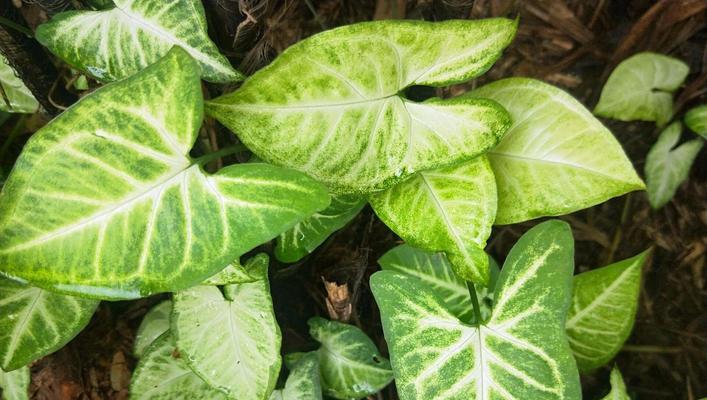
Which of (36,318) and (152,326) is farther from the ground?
(36,318)

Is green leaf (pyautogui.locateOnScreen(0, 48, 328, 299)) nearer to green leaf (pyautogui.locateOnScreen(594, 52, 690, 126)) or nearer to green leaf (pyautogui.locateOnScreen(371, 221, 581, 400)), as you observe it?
green leaf (pyautogui.locateOnScreen(371, 221, 581, 400))

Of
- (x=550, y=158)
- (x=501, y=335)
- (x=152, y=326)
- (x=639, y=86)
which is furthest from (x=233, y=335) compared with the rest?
(x=639, y=86)

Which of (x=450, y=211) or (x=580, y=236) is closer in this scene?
(x=450, y=211)

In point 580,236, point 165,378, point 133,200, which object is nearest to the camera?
point 133,200

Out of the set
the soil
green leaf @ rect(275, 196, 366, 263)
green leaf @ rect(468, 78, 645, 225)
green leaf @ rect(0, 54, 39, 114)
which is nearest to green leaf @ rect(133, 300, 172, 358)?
the soil

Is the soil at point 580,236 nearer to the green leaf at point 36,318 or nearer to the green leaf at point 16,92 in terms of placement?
the green leaf at point 16,92

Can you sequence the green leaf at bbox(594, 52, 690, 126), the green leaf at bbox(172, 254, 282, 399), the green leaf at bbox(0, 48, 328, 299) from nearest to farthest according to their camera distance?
the green leaf at bbox(0, 48, 328, 299)
the green leaf at bbox(172, 254, 282, 399)
the green leaf at bbox(594, 52, 690, 126)

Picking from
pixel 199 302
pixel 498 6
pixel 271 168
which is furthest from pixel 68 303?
pixel 498 6

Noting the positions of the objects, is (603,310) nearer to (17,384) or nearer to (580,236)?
(580,236)
